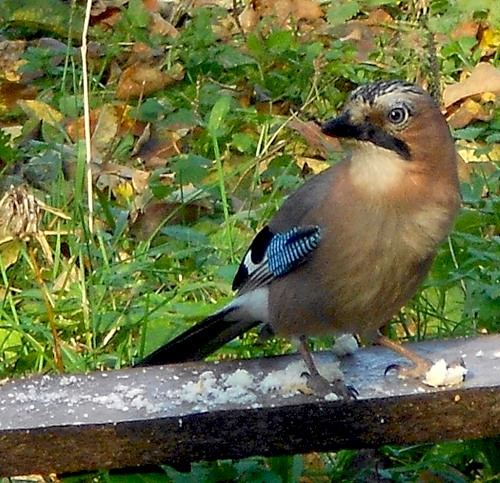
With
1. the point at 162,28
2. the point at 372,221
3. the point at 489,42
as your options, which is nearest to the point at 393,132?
the point at 372,221

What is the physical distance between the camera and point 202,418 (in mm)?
3004

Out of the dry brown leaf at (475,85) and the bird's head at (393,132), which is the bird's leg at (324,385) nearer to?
the bird's head at (393,132)

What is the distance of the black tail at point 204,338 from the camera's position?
3.68 metres

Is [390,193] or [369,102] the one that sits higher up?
[369,102]

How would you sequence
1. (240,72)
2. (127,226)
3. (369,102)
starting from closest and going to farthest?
(369,102), (127,226), (240,72)

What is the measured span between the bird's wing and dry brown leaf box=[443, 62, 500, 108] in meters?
2.57

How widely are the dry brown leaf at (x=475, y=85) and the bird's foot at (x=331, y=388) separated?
320cm

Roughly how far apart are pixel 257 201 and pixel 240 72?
1.59m

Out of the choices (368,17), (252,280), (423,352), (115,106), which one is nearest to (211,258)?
(252,280)

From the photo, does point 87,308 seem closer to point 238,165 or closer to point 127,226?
point 127,226

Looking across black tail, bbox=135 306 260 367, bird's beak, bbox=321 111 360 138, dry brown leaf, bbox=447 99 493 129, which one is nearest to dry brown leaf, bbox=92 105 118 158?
dry brown leaf, bbox=447 99 493 129

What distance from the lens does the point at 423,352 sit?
11.6ft

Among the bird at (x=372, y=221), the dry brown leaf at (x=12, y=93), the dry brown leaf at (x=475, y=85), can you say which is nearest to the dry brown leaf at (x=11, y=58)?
the dry brown leaf at (x=12, y=93)

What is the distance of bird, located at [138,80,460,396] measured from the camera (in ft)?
10.8
